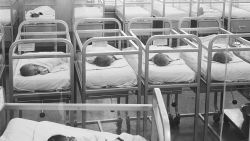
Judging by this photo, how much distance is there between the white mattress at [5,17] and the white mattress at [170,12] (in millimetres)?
1242

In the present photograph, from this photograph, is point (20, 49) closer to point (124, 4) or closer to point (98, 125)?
point (98, 125)

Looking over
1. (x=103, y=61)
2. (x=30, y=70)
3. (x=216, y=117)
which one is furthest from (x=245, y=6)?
(x=30, y=70)

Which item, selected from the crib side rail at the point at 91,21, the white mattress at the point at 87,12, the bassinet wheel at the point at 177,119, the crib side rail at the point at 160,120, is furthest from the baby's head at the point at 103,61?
the crib side rail at the point at 160,120

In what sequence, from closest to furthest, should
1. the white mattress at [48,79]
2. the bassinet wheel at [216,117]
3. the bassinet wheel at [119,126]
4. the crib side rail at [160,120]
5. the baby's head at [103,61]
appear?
1. the crib side rail at [160,120]
2. the bassinet wheel at [119,126]
3. the white mattress at [48,79]
4. the baby's head at [103,61]
5. the bassinet wheel at [216,117]

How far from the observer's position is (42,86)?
305cm

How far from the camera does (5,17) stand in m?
3.53

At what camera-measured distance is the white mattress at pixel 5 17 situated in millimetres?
3516

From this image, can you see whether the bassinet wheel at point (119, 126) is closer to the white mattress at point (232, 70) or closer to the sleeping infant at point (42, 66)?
the sleeping infant at point (42, 66)

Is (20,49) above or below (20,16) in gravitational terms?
below

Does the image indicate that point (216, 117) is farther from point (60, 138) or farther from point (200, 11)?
point (60, 138)

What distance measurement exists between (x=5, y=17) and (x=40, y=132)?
156 centimetres

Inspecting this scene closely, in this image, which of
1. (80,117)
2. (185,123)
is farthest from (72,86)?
(185,123)

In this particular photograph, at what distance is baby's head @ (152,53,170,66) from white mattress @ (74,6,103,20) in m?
0.71

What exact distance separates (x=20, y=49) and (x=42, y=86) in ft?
1.28
